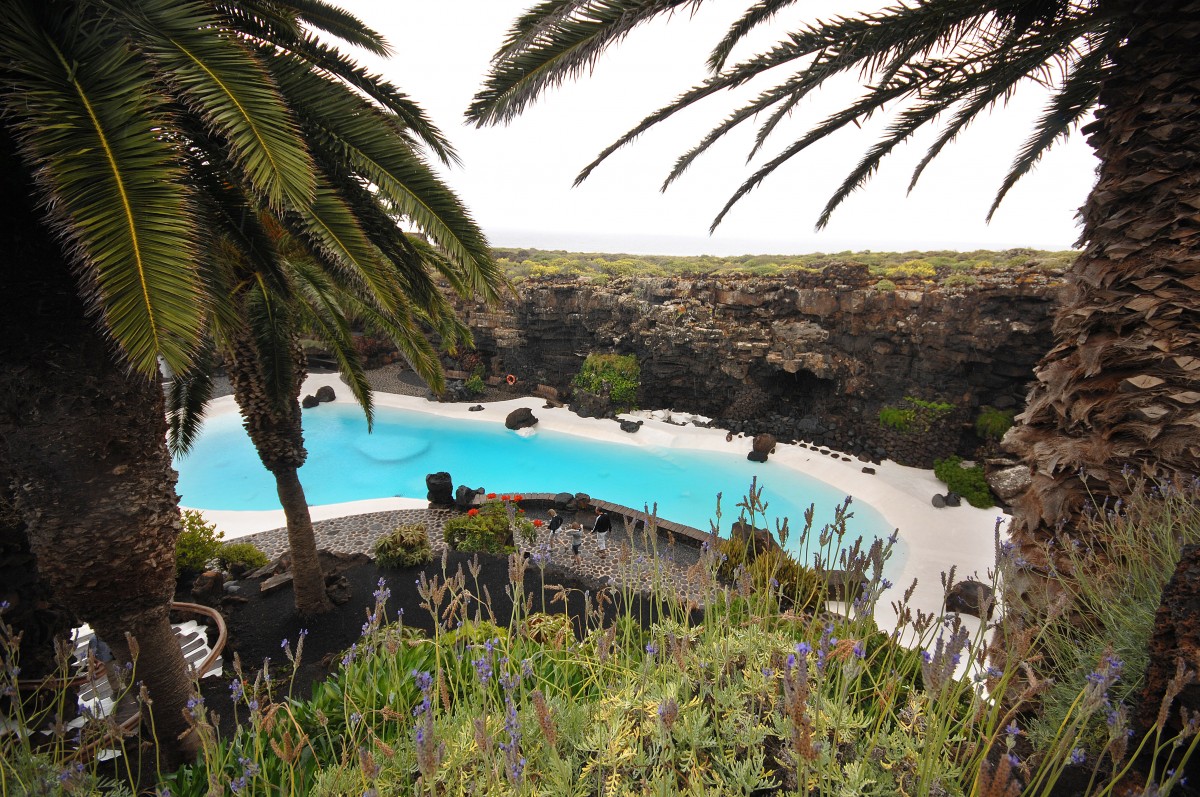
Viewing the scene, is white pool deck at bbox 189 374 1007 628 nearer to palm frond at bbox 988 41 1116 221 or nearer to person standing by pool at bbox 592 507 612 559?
person standing by pool at bbox 592 507 612 559

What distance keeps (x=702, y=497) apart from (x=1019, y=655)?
1433 centimetres

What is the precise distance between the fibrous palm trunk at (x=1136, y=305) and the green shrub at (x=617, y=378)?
1767 cm

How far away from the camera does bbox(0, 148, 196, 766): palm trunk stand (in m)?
3.23

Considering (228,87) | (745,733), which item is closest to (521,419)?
(228,87)

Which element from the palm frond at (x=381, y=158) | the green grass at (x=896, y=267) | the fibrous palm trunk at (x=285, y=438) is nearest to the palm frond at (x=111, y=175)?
the palm frond at (x=381, y=158)

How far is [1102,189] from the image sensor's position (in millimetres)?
4234

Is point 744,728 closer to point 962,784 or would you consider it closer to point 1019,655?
point 962,784

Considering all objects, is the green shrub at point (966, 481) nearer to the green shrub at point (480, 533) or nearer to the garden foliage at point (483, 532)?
the garden foliage at point (483, 532)

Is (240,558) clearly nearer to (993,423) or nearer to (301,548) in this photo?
(301,548)

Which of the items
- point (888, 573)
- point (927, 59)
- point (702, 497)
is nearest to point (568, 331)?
point (702, 497)

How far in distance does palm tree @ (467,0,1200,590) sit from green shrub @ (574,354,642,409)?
16.9 m

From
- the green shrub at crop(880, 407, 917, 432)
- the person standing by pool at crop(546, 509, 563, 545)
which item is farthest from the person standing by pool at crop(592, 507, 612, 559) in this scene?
the green shrub at crop(880, 407, 917, 432)

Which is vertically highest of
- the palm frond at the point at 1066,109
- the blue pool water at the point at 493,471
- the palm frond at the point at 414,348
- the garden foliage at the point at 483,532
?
the palm frond at the point at 1066,109

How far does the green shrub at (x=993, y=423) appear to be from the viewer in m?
15.4
